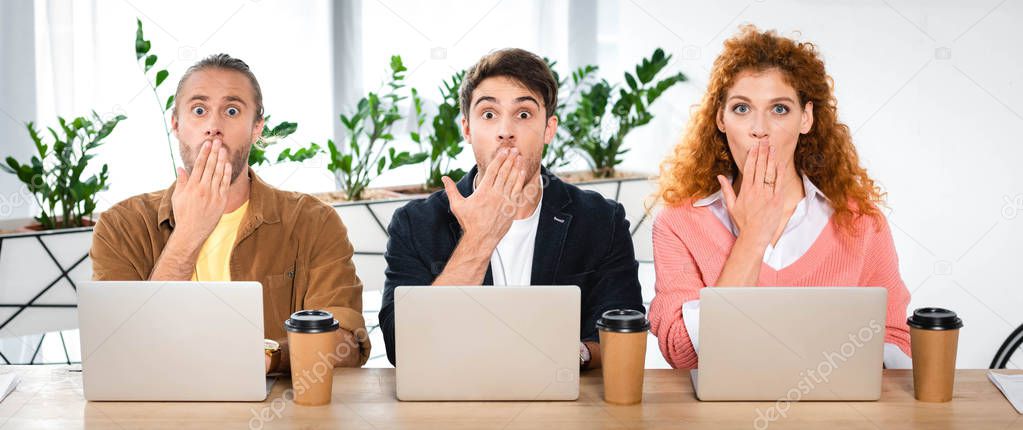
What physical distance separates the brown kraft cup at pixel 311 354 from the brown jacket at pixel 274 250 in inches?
20.1

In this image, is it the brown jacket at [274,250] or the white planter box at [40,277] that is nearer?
the brown jacket at [274,250]

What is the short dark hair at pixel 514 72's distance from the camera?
227cm

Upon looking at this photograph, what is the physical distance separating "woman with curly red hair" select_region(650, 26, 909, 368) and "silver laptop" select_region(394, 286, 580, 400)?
498mm

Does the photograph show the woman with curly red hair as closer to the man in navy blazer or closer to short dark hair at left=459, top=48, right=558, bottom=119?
the man in navy blazer

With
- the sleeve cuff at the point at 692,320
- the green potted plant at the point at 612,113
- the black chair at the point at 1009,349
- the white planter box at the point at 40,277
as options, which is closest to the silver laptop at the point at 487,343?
the sleeve cuff at the point at 692,320

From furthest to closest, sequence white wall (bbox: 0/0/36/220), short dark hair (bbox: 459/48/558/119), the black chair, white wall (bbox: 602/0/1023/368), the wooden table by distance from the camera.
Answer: white wall (bbox: 0/0/36/220)
white wall (bbox: 602/0/1023/368)
the black chair
short dark hair (bbox: 459/48/558/119)
the wooden table

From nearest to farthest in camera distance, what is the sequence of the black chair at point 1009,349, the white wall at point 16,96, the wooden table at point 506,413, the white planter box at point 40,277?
the wooden table at point 506,413 → the black chair at point 1009,349 → the white planter box at point 40,277 → the white wall at point 16,96

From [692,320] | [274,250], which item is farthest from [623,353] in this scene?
[274,250]

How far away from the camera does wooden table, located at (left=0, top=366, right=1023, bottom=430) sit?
160 centimetres

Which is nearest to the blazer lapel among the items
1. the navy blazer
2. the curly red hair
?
the navy blazer

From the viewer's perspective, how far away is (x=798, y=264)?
2199 mm

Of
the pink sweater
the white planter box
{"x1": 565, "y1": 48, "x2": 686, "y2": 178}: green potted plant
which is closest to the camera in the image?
the pink sweater

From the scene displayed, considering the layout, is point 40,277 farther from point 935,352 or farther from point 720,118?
point 935,352

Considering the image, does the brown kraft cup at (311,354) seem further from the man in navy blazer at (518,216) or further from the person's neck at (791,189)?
the person's neck at (791,189)
